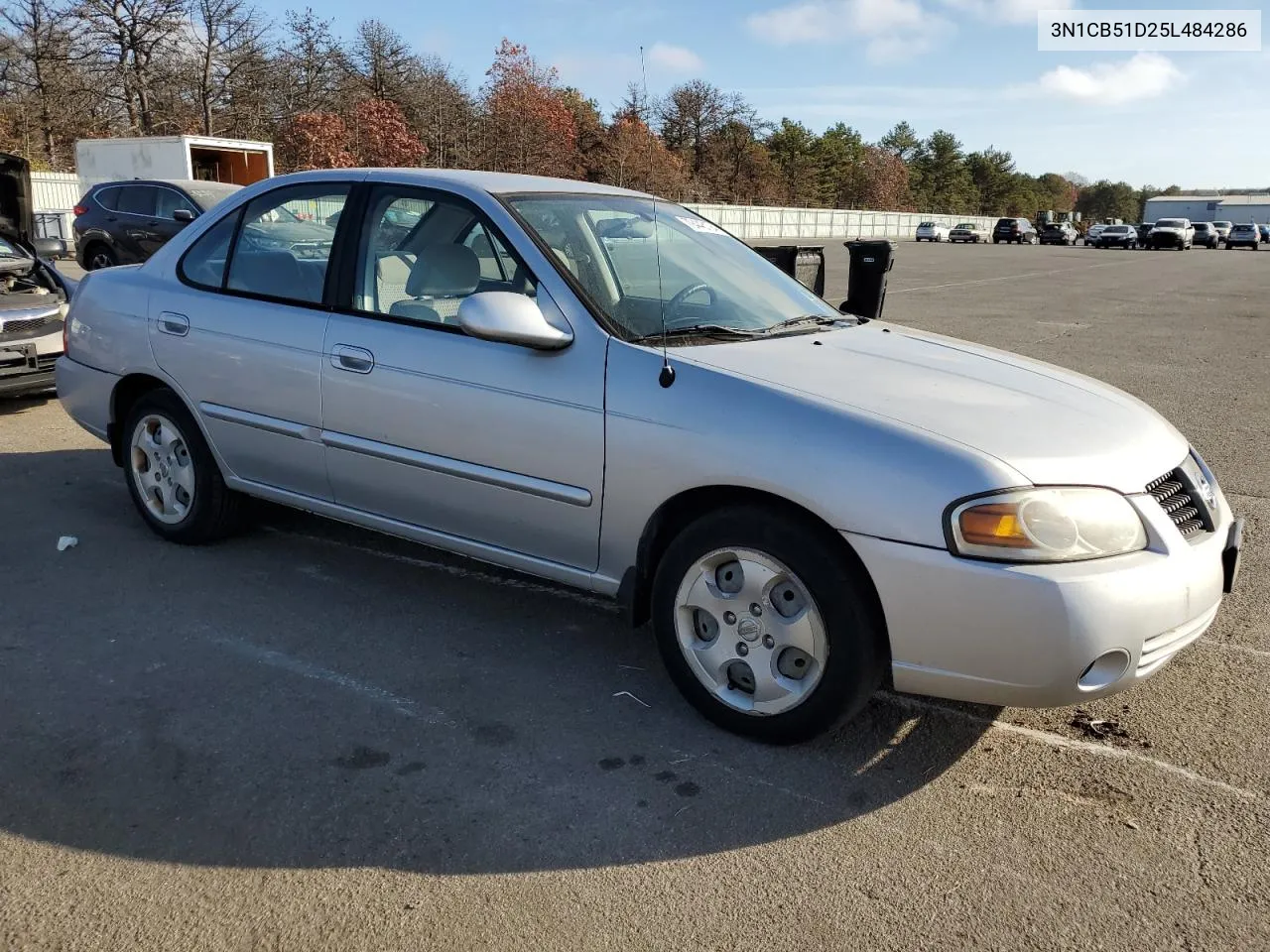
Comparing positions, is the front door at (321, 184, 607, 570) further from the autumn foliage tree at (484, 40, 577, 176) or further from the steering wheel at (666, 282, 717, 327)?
the autumn foliage tree at (484, 40, 577, 176)

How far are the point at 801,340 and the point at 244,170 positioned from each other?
2453 cm

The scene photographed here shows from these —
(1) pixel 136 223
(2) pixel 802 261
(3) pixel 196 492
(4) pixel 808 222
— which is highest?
(4) pixel 808 222

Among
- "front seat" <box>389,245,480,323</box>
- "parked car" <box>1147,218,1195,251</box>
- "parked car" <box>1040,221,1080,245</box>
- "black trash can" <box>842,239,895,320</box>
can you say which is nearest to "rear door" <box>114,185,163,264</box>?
"black trash can" <box>842,239,895,320</box>

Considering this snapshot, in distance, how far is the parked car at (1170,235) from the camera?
190 ft

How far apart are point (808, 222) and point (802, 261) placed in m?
61.9

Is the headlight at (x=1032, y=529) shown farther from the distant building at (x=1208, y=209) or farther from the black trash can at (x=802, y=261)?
the distant building at (x=1208, y=209)

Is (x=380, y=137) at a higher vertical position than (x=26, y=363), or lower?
higher

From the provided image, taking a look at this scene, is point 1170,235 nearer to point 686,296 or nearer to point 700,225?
point 700,225

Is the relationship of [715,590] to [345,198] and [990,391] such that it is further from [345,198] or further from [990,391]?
[345,198]

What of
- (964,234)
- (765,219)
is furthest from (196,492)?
(964,234)

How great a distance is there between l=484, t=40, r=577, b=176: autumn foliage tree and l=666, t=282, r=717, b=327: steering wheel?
153 ft

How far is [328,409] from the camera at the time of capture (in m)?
4.04

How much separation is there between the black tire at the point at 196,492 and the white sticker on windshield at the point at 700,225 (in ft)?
7.66

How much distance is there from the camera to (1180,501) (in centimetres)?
309
